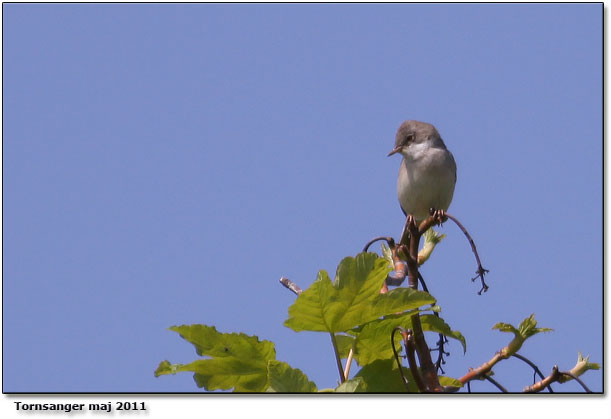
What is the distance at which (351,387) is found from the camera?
10.4 feet

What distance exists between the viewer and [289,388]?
3.15 meters

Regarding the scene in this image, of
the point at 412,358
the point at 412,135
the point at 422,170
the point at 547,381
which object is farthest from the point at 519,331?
the point at 412,135

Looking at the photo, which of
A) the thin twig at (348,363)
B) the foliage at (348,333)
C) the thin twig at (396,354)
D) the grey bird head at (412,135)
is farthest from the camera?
the grey bird head at (412,135)

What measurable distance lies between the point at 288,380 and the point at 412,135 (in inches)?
232

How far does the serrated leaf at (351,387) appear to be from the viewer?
317 centimetres

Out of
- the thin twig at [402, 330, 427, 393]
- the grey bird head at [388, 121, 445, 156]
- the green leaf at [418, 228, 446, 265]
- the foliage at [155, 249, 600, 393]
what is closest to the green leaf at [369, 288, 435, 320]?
the foliage at [155, 249, 600, 393]

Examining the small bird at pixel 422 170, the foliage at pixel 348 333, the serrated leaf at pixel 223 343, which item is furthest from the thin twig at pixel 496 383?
the small bird at pixel 422 170

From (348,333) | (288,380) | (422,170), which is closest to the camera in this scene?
(288,380)

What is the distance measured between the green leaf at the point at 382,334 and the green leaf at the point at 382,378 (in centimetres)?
17

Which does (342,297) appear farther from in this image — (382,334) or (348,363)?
(348,363)

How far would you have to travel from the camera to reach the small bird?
852 cm

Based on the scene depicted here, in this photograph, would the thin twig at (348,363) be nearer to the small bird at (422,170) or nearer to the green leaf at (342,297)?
the green leaf at (342,297)

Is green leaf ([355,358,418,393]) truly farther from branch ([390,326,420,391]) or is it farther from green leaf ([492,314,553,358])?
green leaf ([492,314,553,358])

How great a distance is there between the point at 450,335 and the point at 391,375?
50cm
